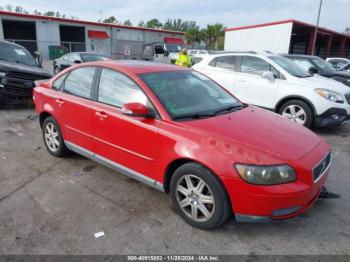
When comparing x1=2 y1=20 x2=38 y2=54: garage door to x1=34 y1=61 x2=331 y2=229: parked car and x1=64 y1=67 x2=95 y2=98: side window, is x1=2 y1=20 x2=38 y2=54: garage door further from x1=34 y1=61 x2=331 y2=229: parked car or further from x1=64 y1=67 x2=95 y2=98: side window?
x1=34 y1=61 x2=331 y2=229: parked car

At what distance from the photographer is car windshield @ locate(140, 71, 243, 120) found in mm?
3129

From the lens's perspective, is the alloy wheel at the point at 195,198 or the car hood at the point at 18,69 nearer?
the alloy wheel at the point at 195,198

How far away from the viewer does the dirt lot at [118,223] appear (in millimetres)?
2598

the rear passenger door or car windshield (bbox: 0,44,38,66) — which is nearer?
the rear passenger door

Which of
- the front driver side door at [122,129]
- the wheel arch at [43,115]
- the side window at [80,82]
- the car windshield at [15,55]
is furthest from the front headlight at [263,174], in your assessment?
the car windshield at [15,55]

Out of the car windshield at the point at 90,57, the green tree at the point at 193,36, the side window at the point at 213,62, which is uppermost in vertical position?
the green tree at the point at 193,36

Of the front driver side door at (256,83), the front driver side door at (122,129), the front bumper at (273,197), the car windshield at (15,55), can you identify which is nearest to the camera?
the front bumper at (273,197)

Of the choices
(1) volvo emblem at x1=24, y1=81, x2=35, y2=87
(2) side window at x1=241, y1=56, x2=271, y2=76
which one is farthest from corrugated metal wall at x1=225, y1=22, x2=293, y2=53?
(1) volvo emblem at x1=24, y1=81, x2=35, y2=87

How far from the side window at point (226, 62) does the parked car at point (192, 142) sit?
3499mm

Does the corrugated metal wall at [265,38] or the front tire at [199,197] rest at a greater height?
the corrugated metal wall at [265,38]

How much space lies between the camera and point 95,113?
358cm

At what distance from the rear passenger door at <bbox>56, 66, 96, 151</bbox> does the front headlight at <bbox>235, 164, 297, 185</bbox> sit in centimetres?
213

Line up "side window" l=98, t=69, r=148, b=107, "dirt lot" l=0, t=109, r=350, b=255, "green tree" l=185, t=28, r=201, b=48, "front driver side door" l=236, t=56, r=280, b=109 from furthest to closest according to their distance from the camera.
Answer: "green tree" l=185, t=28, r=201, b=48 < "front driver side door" l=236, t=56, r=280, b=109 < "side window" l=98, t=69, r=148, b=107 < "dirt lot" l=0, t=109, r=350, b=255

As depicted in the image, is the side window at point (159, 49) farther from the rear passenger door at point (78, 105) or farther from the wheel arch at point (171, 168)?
the wheel arch at point (171, 168)
